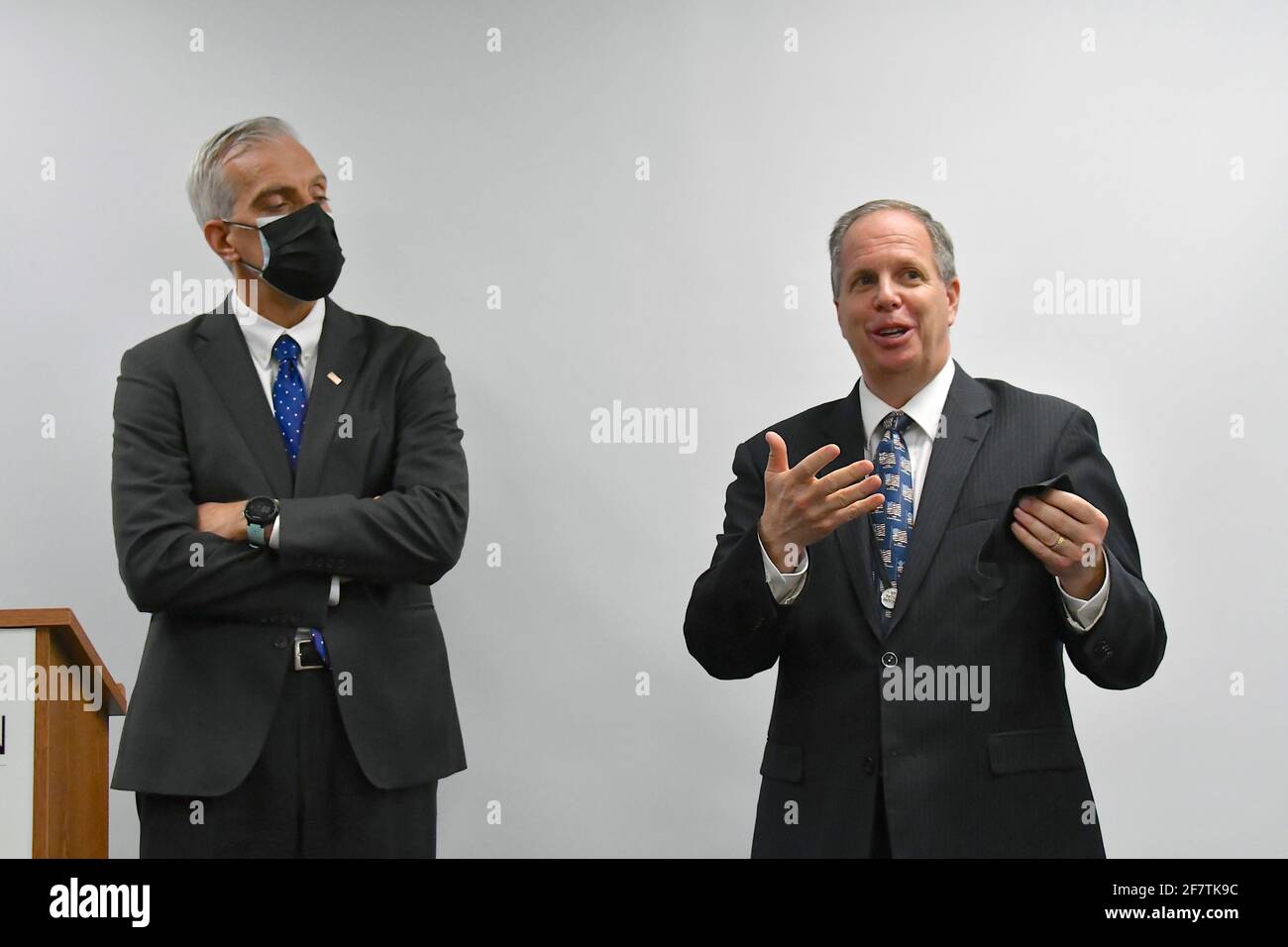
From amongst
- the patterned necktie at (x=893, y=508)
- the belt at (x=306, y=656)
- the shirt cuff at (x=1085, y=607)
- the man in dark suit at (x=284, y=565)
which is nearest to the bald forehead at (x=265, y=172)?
the man in dark suit at (x=284, y=565)

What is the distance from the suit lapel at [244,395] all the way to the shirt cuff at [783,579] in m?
1.09

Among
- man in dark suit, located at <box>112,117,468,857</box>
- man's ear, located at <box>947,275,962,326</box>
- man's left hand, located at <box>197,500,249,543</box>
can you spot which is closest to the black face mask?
man in dark suit, located at <box>112,117,468,857</box>

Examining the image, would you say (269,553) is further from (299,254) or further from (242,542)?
(299,254)

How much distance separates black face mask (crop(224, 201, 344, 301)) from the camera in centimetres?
297

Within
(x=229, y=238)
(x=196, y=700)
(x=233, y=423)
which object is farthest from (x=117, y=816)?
(x=229, y=238)

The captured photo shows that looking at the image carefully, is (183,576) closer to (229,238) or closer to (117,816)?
(229,238)

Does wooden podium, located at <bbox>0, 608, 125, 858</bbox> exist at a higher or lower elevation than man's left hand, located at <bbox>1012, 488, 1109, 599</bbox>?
lower

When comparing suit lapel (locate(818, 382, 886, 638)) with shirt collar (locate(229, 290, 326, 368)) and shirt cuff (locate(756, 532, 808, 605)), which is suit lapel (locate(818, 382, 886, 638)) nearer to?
shirt cuff (locate(756, 532, 808, 605))

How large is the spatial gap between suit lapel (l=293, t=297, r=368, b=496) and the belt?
0.32 m

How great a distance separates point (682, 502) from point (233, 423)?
1.40m

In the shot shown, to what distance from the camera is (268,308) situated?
3.03 m

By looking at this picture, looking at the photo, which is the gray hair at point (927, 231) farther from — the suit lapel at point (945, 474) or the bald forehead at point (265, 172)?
the bald forehead at point (265, 172)

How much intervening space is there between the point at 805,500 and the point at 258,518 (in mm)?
1157

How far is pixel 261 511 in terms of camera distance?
107 inches
